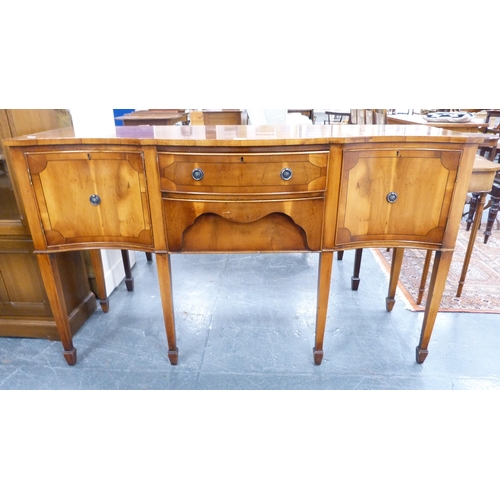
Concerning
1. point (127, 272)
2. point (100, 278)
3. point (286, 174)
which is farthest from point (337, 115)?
point (286, 174)

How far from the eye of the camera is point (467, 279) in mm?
2168

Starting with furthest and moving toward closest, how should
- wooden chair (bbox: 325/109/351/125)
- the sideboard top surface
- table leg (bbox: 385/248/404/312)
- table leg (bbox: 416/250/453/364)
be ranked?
1. wooden chair (bbox: 325/109/351/125)
2. table leg (bbox: 385/248/404/312)
3. table leg (bbox: 416/250/453/364)
4. the sideboard top surface

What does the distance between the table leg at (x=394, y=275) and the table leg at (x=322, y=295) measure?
0.55 m

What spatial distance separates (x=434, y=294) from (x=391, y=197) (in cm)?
46

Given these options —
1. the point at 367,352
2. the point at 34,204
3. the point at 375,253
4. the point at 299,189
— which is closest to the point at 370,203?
the point at 299,189

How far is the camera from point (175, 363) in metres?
1.53

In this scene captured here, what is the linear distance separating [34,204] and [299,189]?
86 cm

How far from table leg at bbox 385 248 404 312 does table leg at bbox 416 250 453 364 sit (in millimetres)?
346

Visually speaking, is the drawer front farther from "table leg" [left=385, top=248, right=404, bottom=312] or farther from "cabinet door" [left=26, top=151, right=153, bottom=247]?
"table leg" [left=385, top=248, right=404, bottom=312]

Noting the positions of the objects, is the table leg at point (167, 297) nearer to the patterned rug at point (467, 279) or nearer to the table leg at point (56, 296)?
the table leg at point (56, 296)

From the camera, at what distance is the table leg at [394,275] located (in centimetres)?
177

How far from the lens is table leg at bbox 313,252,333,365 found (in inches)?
53.7

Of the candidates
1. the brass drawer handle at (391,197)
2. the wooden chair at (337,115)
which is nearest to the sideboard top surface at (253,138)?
the brass drawer handle at (391,197)

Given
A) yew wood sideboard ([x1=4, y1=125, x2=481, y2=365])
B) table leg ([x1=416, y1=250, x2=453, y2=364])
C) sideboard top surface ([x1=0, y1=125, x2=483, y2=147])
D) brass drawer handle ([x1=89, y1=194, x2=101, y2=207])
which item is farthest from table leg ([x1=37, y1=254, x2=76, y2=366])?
table leg ([x1=416, y1=250, x2=453, y2=364])
